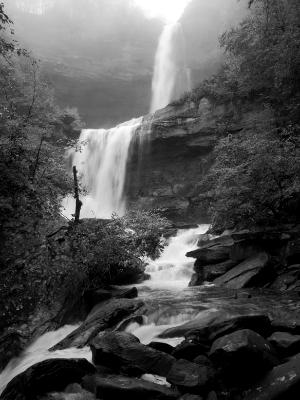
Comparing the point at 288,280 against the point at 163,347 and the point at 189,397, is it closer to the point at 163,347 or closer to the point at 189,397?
the point at 163,347

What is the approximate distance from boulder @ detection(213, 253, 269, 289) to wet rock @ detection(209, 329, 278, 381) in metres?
5.41

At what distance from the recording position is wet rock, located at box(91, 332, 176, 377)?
558cm

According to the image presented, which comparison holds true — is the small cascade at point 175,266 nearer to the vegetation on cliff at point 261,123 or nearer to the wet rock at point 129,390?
the vegetation on cliff at point 261,123

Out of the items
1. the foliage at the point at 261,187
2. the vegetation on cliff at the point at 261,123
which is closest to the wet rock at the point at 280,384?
the vegetation on cliff at the point at 261,123

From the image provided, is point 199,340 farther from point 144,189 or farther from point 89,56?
point 89,56

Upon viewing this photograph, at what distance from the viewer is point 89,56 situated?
46.3m

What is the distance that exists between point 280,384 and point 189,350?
1.55 m

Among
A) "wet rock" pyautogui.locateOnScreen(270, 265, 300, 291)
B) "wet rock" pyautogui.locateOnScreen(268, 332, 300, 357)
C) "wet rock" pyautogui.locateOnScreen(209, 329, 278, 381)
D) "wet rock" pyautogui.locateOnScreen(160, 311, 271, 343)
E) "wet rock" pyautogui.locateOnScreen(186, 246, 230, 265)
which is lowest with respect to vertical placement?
"wet rock" pyautogui.locateOnScreen(209, 329, 278, 381)

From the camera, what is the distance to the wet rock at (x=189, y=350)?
18.3ft

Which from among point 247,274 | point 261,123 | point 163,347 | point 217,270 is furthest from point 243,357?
point 261,123

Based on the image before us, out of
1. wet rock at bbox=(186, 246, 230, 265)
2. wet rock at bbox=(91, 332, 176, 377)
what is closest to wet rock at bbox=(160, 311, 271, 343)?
wet rock at bbox=(91, 332, 176, 377)

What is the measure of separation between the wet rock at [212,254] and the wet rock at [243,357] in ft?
24.6

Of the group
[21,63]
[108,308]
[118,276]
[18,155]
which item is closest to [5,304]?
[108,308]

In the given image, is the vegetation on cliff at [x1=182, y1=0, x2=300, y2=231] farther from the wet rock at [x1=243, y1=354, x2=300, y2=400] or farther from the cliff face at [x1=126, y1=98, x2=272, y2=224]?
the wet rock at [x1=243, y1=354, x2=300, y2=400]
